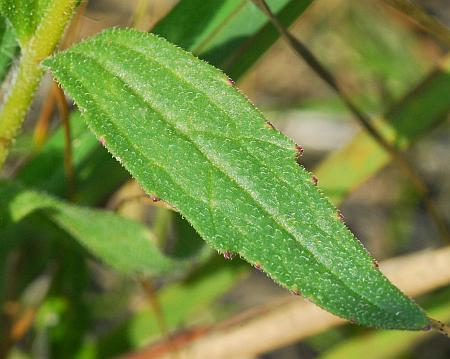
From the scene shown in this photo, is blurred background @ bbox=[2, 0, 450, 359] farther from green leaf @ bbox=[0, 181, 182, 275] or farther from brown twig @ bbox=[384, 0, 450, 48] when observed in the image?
brown twig @ bbox=[384, 0, 450, 48]

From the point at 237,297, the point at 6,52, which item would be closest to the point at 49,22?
the point at 6,52

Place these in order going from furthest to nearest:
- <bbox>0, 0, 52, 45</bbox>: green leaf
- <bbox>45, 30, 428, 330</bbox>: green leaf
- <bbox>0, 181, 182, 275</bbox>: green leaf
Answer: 1. <bbox>0, 181, 182, 275</bbox>: green leaf
2. <bbox>0, 0, 52, 45</bbox>: green leaf
3. <bbox>45, 30, 428, 330</bbox>: green leaf

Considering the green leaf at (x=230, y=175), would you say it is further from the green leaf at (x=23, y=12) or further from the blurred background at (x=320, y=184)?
the blurred background at (x=320, y=184)

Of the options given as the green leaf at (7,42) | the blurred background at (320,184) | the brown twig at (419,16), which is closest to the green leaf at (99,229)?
the blurred background at (320,184)

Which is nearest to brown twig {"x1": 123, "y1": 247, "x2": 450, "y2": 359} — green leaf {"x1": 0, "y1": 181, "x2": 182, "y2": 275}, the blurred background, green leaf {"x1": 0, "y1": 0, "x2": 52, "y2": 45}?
the blurred background

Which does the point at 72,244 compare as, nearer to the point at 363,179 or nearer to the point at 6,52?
the point at 6,52

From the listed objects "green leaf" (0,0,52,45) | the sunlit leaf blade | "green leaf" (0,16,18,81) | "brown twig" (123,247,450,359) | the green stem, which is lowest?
the sunlit leaf blade

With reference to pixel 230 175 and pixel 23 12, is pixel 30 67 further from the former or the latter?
pixel 230 175
